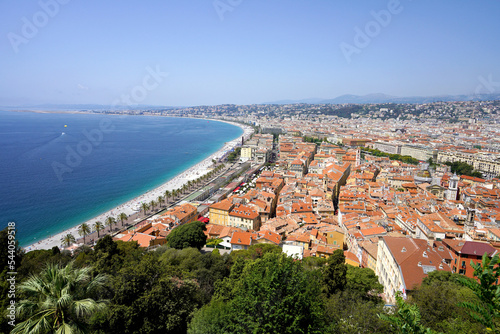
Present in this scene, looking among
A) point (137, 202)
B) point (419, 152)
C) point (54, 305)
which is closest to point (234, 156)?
point (137, 202)

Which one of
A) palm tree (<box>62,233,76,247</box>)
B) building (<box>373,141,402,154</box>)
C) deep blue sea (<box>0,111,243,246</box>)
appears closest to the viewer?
palm tree (<box>62,233,76,247</box>)

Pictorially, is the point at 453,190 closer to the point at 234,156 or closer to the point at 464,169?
the point at 464,169

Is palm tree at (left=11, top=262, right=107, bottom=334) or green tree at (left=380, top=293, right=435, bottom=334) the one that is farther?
palm tree at (left=11, top=262, right=107, bottom=334)

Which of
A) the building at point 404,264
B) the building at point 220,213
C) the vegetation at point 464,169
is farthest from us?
the vegetation at point 464,169

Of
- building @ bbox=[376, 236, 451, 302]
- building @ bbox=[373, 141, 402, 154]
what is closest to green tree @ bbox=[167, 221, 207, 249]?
building @ bbox=[376, 236, 451, 302]

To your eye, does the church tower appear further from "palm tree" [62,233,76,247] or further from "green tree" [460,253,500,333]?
"palm tree" [62,233,76,247]

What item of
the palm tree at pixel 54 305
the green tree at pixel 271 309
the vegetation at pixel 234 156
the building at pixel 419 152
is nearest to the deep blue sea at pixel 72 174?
the vegetation at pixel 234 156

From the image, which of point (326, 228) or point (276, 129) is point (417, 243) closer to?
point (326, 228)

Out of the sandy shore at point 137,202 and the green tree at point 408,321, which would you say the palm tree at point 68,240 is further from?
the green tree at point 408,321
